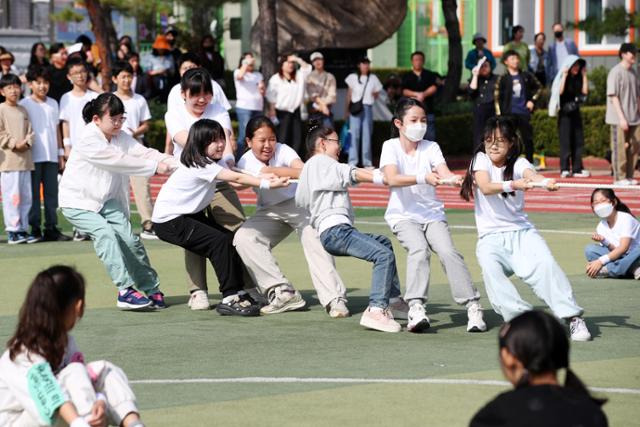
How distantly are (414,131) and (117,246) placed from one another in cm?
237

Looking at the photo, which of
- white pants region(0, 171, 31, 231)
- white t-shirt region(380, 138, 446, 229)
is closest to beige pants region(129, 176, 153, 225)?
white pants region(0, 171, 31, 231)

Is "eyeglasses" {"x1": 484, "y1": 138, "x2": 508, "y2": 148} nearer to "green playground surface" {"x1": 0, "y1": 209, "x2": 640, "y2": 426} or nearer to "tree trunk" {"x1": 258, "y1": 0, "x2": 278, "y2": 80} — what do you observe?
"green playground surface" {"x1": 0, "y1": 209, "x2": 640, "y2": 426}

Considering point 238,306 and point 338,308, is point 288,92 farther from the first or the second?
point 338,308

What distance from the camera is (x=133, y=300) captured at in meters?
10.4

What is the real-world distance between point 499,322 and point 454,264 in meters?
0.62

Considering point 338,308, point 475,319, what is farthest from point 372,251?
point 475,319

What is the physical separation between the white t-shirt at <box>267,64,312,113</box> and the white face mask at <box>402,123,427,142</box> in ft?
41.9

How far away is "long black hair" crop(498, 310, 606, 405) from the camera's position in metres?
4.63

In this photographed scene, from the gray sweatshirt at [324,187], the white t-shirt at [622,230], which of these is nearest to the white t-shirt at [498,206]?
the gray sweatshirt at [324,187]

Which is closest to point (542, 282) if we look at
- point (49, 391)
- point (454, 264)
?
point (454, 264)

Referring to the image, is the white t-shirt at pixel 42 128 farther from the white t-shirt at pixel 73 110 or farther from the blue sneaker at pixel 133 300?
the blue sneaker at pixel 133 300

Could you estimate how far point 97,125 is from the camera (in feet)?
34.9

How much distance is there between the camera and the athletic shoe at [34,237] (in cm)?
1491

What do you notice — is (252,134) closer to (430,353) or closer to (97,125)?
(97,125)
